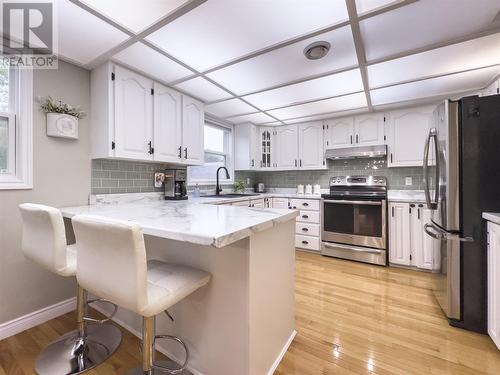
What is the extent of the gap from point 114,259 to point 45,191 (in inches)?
60.4

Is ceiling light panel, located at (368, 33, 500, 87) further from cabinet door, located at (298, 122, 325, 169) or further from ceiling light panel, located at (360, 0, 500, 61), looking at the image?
cabinet door, located at (298, 122, 325, 169)

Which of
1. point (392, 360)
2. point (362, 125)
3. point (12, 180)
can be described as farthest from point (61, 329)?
point (362, 125)

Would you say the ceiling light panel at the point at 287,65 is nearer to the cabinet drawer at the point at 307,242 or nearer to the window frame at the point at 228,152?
the window frame at the point at 228,152

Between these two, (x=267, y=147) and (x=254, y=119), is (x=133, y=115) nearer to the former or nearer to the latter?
(x=254, y=119)

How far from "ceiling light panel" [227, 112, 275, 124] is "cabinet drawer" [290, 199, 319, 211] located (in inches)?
55.2

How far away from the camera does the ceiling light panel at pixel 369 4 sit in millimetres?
1351

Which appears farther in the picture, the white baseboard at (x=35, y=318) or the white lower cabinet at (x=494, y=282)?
the white baseboard at (x=35, y=318)

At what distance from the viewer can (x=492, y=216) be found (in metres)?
1.54

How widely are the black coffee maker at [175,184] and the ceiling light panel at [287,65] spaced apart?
45.8 inches

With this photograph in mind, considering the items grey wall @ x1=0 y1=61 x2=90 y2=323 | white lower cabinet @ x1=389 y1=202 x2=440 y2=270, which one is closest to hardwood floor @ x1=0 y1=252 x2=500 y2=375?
grey wall @ x1=0 y1=61 x2=90 y2=323

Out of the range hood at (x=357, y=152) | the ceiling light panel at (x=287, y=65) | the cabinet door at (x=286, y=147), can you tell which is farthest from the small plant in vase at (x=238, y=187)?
the ceiling light panel at (x=287, y=65)

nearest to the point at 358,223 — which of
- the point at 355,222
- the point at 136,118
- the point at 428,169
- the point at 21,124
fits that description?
the point at 355,222

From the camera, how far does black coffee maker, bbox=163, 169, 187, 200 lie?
9.12ft

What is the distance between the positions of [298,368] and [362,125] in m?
3.28
